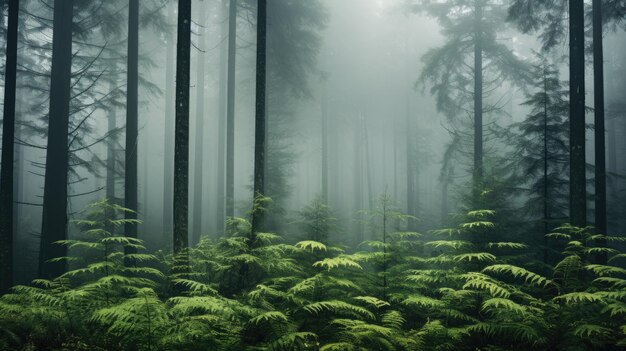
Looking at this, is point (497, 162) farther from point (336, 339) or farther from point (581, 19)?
point (336, 339)

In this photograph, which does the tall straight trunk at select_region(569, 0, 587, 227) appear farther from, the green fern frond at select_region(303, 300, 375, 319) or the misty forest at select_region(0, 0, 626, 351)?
the green fern frond at select_region(303, 300, 375, 319)

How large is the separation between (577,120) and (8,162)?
1751 centimetres

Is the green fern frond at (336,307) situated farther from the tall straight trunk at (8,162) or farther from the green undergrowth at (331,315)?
the tall straight trunk at (8,162)

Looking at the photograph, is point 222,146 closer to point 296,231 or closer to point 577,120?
point 296,231

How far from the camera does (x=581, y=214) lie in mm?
9828

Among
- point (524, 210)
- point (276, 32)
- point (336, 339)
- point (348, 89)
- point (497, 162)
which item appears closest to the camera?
point (336, 339)

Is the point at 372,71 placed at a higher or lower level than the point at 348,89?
higher

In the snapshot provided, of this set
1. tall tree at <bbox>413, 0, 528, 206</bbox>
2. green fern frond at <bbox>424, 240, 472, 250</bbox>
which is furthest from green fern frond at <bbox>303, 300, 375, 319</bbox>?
tall tree at <bbox>413, 0, 528, 206</bbox>

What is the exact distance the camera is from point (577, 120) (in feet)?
32.5

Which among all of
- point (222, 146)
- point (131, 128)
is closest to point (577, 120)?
point (131, 128)

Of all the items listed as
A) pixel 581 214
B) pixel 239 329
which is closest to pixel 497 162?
pixel 581 214

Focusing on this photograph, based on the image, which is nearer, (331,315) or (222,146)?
(331,315)

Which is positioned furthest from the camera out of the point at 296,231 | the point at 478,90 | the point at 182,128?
the point at 296,231

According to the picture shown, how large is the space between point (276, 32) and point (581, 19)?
46.9 ft
